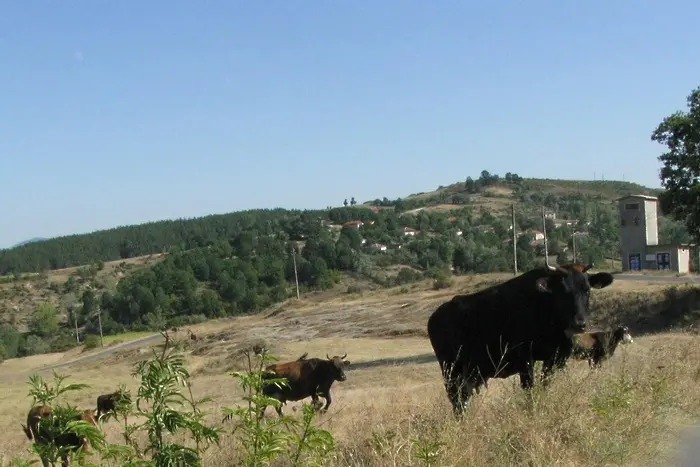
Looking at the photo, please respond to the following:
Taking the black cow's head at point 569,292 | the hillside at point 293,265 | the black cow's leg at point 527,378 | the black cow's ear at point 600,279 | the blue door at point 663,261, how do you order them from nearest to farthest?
the black cow's leg at point 527,378
the black cow's head at point 569,292
the black cow's ear at point 600,279
the blue door at point 663,261
the hillside at point 293,265

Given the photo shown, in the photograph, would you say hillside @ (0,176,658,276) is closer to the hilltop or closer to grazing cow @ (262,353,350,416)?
the hilltop

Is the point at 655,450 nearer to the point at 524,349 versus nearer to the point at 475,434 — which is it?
the point at 475,434

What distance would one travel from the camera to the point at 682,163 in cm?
3484

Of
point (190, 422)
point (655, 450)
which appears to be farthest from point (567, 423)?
point (190, 422)

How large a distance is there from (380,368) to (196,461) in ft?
86.4

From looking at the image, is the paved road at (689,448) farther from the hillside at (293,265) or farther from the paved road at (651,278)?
the hillside at (293,265)

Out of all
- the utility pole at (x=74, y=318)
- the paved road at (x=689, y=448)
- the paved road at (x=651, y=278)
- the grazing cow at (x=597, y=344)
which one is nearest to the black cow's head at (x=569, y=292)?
the paved road at (x=689, y=448)

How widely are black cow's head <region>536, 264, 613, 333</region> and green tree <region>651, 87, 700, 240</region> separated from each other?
27.0 meters

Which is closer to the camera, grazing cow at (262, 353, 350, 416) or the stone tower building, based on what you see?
grazing cow at (262, 353, 350, 416)

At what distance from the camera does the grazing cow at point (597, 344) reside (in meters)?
14.4

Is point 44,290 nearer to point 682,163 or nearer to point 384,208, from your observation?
point 384,208

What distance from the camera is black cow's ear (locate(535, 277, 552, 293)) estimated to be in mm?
9297

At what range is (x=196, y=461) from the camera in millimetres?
4516

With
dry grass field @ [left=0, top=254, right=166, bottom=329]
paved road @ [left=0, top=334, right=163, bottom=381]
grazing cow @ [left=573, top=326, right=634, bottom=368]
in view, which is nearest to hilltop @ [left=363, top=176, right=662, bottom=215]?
dry grass field @ [left=0, top=254, right=166, bottom=329]
